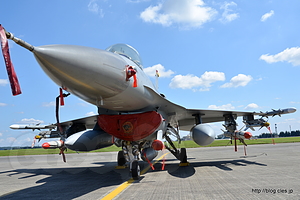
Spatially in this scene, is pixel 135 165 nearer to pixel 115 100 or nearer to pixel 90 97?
pixel 115 100

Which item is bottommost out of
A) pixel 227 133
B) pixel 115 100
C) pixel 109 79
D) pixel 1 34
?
pixel 227 133

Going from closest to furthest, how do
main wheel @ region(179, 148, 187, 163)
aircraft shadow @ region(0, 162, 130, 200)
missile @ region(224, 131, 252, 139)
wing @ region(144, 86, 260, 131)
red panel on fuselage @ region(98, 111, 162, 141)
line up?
1. aircraft shadow @ region(0, 162, 130, 200)
2. red panel on fuselage @ region(98, 111, 162, 141)
3. wing @ region(144, 86, 260, 131)
4. missile @ region(224, 131, 252, 139)
5. main wheel @ region(179, 148, 187, 163)

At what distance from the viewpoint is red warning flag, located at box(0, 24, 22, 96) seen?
3.02 m

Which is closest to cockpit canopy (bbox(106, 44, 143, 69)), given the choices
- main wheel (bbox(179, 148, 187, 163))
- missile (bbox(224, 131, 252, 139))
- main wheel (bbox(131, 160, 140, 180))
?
main wheel (bbox(131, 160, 140, 180))

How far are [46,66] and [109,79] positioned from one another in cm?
123

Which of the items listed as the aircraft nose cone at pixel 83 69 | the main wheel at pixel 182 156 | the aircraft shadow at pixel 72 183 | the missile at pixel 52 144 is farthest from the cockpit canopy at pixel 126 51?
the main wheel at pixel 182 156

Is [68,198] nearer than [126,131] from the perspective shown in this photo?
Yes

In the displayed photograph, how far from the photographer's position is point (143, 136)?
21.3ft

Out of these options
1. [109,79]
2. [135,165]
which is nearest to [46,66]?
[109,79]

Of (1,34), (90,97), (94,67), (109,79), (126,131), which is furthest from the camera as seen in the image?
(126,131)

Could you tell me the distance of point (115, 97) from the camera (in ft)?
16.1

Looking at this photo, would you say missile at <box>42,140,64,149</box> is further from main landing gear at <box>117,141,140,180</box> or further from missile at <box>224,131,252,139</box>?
missile at <box>224,131,252,139</box>

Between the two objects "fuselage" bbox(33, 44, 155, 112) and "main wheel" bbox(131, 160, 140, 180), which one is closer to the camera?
"fuselage" bbox(33, 44, 155, 112)

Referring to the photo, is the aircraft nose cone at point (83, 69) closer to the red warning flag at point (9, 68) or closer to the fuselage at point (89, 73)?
the fuselage at point (89, 73)
